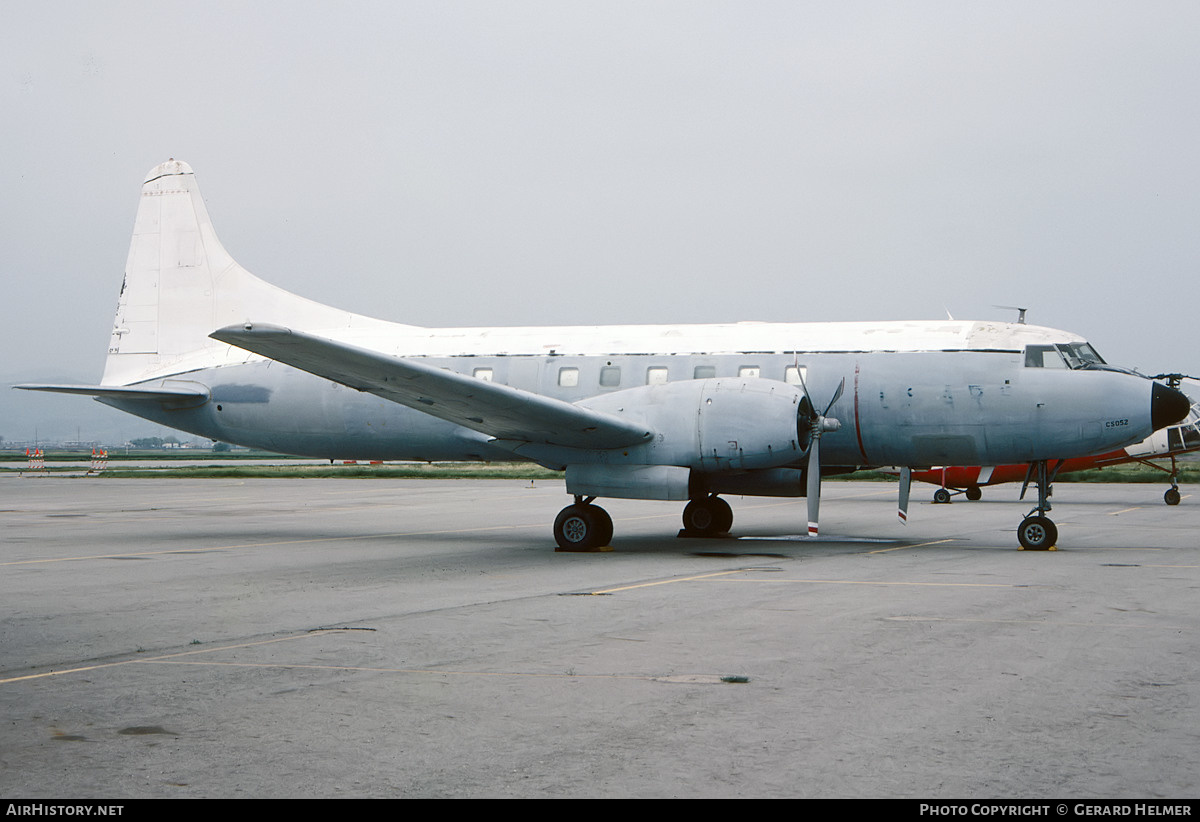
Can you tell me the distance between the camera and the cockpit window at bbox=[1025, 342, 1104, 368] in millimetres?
16770

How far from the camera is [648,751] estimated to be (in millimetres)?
5445

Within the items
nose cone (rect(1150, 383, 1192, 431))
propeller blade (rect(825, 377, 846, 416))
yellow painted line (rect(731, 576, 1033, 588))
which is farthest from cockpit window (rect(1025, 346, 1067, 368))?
yellow painted line (rect(731, 576, 1033, 588))

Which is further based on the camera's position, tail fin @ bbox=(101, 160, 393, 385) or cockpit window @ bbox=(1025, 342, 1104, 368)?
tail fin @ bbox=(101, 160, 393, 385)

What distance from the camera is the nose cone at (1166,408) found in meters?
16.1

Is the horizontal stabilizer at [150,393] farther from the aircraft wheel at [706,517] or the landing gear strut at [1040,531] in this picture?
the landing gear strut at [1040,531]

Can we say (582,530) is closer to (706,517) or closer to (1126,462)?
(706,517)

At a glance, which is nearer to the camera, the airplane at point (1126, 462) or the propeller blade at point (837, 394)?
the propeller blade at point (837, 394)

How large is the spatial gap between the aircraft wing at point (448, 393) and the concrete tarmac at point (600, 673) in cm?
185

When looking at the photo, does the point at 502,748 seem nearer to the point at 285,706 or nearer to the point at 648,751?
the point at 648,751

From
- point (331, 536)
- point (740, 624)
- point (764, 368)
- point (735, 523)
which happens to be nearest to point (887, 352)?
point (764, 368)

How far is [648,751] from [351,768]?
4.73 feet

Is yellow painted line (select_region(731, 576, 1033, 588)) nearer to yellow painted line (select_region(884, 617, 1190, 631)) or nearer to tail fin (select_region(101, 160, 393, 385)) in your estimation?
yellow painted line (select_region(884, 617, 1190, 631))

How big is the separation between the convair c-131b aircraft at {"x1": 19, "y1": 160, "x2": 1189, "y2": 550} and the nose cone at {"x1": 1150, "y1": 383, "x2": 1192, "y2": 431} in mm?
27

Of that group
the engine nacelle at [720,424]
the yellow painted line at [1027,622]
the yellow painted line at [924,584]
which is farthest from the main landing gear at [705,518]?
the yellow painted line at [1027,622]
